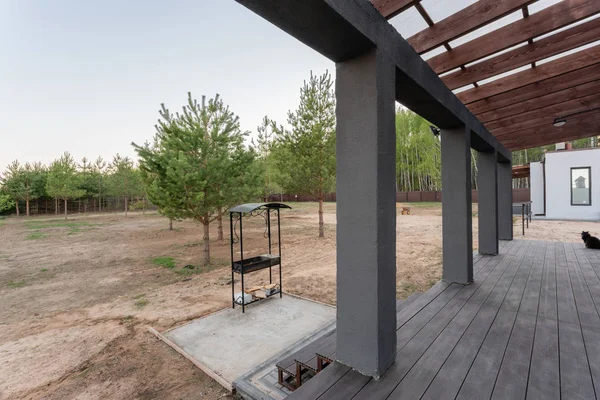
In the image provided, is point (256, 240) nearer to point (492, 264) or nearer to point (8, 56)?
point (492, 264)

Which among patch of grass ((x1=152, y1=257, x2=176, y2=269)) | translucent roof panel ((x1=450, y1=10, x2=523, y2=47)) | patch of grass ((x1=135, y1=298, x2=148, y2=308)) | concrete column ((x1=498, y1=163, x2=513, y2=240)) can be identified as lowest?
patch of grass ((x1=135, y1=298, x2=148, y2=308))

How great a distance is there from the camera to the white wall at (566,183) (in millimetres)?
11016

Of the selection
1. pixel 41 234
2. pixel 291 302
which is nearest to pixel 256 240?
→ pixel 291 302

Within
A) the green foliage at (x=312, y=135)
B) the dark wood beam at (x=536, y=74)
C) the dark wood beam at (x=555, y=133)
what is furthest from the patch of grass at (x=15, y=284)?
the dark wood beam at (x=555, y=133)

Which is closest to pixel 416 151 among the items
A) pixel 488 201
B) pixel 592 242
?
pixel 592 242

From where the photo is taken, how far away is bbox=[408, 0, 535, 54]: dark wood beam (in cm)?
165

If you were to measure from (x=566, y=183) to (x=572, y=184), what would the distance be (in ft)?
0.68

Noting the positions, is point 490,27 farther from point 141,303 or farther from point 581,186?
point 581,186

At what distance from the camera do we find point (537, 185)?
13.6 m

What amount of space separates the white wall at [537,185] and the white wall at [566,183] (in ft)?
5.15

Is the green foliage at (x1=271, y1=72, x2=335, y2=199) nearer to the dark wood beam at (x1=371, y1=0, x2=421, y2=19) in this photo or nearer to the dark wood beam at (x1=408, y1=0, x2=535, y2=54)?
the dark wood beam at (x1=408, y1=0, x2=535, y2=54)

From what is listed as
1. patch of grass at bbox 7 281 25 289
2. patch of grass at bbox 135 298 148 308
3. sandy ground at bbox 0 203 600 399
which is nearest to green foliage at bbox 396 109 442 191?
sandy ground at bbox 0 203 600 399

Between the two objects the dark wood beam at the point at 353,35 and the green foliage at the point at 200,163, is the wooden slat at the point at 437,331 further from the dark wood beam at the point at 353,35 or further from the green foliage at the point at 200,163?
the green foliage at the point at 200,163

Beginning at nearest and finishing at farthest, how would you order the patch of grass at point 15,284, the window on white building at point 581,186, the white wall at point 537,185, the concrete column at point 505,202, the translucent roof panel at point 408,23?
1. the translucent roof panel at point 408,23
2. the patch of grass at point 15,284
3. the concrete column at point 505,202
4. the window on white building at point 581,186
5. the white wall at point 537,185
